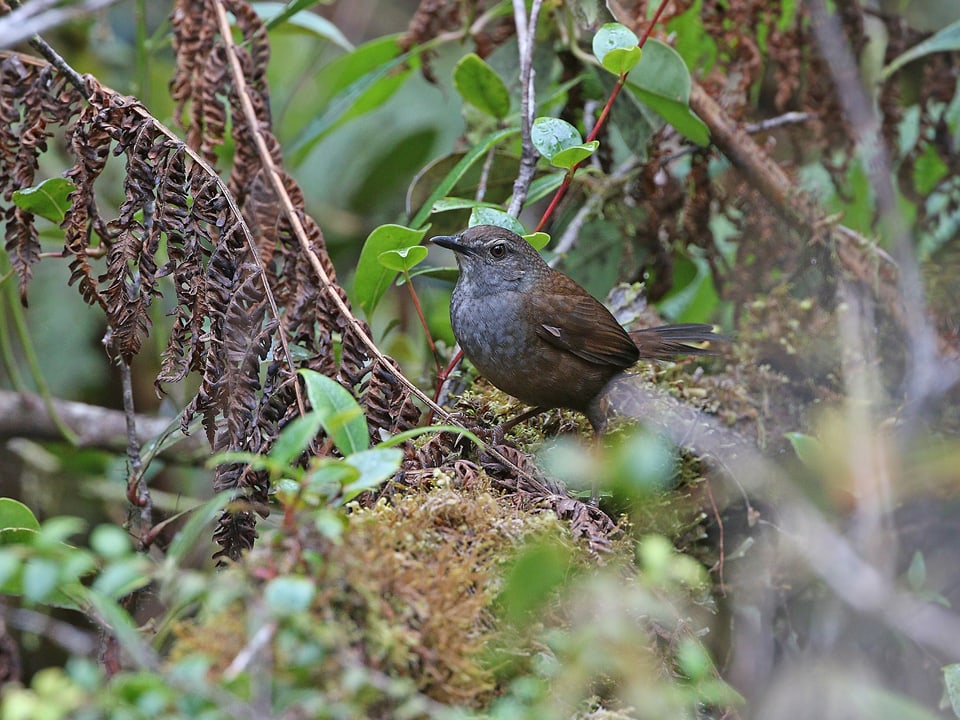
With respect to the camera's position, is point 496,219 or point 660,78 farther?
point 660,78

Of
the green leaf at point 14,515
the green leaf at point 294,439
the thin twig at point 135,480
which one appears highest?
the green leaf at point 294,439

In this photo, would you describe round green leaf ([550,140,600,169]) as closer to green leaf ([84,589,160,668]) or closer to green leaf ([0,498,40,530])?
green leaf ([0,498,40,530])

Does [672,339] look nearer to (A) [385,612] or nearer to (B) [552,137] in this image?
(B) [552,137]

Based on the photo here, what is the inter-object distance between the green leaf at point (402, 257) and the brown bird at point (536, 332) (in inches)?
22.4

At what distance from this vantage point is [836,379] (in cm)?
386

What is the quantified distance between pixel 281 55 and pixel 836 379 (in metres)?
3.88

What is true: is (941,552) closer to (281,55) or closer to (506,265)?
(506,265)

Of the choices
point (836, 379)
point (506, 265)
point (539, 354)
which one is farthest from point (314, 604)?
point (836, 379)

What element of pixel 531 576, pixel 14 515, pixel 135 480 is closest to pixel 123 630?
pixel 531 576

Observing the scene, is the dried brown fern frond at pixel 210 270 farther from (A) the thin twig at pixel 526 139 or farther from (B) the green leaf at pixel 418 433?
(A) the thin twig at pixel 526 139

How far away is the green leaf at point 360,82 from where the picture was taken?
4246 millimetres

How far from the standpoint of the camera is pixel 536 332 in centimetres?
358

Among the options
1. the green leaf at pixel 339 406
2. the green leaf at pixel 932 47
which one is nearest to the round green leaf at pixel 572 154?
the green leaf at pixel 339 406

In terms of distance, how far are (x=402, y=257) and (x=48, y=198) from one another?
3.43ft
